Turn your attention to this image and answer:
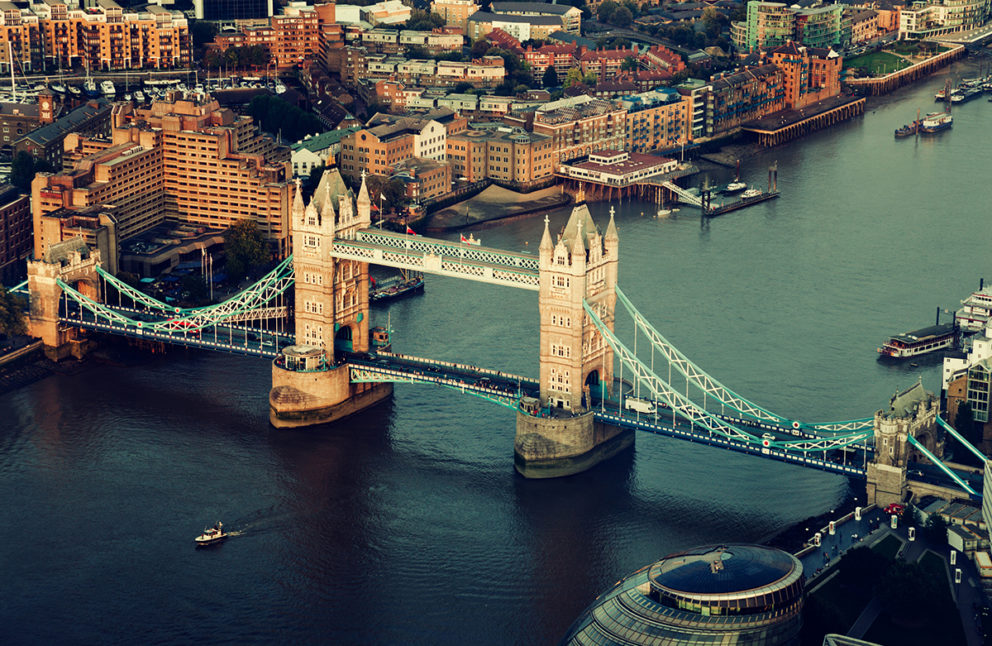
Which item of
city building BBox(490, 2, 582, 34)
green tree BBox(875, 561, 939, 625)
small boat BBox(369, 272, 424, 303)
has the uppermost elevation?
city building BBox(490, 2, 582, 34)

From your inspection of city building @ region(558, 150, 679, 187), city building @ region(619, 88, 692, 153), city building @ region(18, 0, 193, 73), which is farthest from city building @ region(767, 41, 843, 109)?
city building @ region(18, 0, 193, 73)

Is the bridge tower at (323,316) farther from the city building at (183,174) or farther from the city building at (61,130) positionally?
the city building at (61,130)

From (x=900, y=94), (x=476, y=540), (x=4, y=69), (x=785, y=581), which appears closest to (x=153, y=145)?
(x=4, y=69)

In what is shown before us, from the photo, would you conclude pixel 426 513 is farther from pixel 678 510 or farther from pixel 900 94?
pixel 900 94

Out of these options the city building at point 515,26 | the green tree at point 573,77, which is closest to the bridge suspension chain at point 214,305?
the green tree at point 573,77

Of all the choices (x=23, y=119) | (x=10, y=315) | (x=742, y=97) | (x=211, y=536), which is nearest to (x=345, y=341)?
(x=211, y=536)

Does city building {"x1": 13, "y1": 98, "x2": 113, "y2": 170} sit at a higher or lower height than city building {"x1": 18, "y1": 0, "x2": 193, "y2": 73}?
lower

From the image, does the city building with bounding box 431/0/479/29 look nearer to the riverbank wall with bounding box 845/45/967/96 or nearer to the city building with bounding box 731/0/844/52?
the city building with bounding box 731/0/844/52
